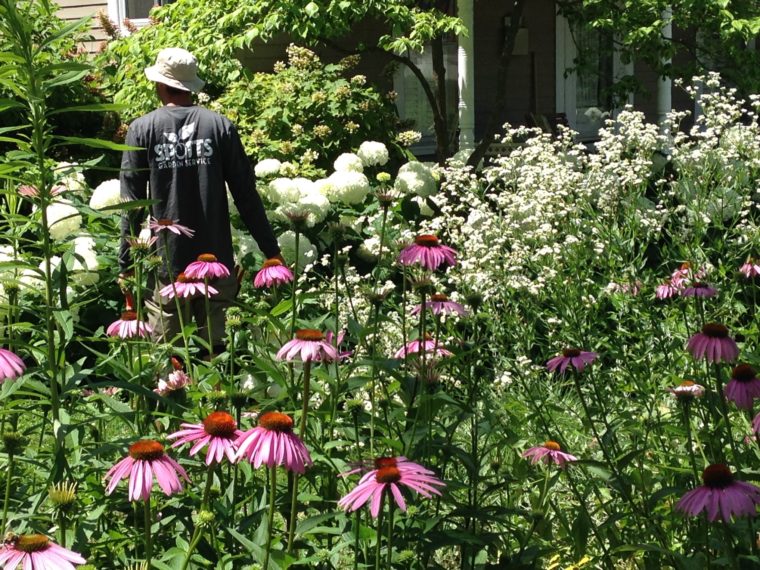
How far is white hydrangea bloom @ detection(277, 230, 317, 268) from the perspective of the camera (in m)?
5.64

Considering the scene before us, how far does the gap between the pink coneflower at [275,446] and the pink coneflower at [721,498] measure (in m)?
0.76

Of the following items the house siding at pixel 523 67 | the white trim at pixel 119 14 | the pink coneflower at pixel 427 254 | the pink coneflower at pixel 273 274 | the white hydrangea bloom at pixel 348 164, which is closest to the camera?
the pink coneflower at pixel 427 254

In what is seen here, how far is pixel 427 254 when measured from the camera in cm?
283

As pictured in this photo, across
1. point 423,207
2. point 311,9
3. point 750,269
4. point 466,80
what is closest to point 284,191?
point 423,207

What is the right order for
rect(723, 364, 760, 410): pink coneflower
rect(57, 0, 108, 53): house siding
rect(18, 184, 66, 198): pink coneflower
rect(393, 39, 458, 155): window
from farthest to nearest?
1. rect(393, 39, 458, 155): window
2. rect(57, 0, 108, 53): house siding
3. rect(18, 184, 66, 198): pink coneflower
4. rect(723, 364, 760, 410): pink coneflower

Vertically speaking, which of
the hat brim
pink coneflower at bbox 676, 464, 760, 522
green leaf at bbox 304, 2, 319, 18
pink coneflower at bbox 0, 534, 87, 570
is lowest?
pink coneflower at bbox 676, 464, 760, 522

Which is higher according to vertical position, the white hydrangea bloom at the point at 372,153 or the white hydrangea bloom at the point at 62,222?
the white hydrangea bloom at the point at 372,153

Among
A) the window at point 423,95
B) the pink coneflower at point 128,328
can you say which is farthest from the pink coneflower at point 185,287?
the window at point 423,95

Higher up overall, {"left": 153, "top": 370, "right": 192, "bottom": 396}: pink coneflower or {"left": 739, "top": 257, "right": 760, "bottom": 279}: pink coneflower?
{"left": 739, "top": 257, "right": 760, "bottom": 279}: pink coneflower

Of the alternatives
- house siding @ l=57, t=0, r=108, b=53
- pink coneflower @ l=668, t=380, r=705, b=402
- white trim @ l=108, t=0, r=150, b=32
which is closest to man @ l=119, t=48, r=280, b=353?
pink coneflower @ l=668, t=380, r=705, b=402

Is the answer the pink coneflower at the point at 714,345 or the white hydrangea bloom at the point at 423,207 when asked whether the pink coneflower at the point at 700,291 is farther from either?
the white hydrangea bloom at the point at 423,207

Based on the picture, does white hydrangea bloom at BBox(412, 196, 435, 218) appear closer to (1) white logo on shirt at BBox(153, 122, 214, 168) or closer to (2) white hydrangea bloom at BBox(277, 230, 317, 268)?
(2) white hydrangea bloom at BBox(277, 230, 317, 268)

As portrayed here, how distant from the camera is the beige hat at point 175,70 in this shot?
5.01 m

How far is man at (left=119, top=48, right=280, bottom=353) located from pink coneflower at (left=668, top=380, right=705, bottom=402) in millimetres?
2496
